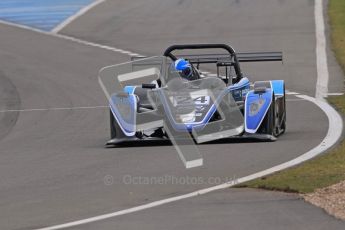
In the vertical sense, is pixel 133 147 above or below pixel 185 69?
below

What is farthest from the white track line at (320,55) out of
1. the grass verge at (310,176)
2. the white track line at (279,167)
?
the grass verge at (310,176)

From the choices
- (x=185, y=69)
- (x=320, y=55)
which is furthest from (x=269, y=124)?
(x=320, y=55)

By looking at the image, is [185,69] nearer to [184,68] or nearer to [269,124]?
[184,68]

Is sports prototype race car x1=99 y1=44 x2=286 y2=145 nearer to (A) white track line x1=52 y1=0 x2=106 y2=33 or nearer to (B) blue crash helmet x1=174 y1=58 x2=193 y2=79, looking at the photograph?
(B) blue crash helmet x1=174 y1=58 x2=193 y2=79

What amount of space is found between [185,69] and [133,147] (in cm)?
181

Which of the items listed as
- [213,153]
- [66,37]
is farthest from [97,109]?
[66,37]

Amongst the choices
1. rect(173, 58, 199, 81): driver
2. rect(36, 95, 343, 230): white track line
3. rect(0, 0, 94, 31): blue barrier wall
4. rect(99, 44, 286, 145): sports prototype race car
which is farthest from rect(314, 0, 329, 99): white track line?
rect(0, 0, 94, 31): blue barrier wall

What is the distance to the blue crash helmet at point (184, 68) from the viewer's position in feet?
52.5

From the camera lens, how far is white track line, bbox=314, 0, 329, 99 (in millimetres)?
21641

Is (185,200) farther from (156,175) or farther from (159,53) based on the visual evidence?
(159,53)

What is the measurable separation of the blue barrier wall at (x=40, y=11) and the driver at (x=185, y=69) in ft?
59.0

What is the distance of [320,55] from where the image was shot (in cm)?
2677

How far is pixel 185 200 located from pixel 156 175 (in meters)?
1.81

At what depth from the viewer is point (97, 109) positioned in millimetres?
19938
